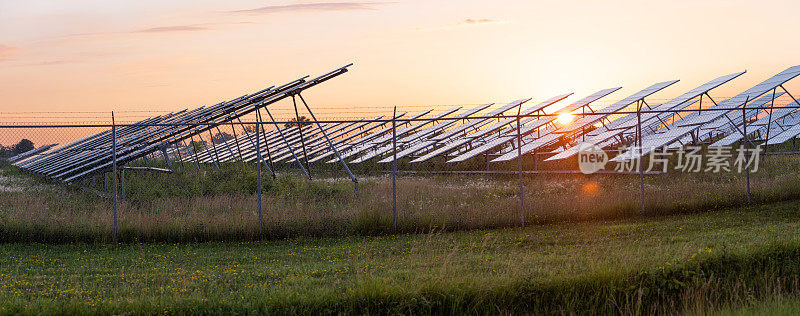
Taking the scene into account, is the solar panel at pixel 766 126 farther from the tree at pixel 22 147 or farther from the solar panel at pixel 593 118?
the tree at pixel 22 147

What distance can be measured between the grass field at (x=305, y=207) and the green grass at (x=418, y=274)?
1.53ft

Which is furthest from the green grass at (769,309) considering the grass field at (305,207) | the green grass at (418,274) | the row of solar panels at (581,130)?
the row of solar panels at (581,130)

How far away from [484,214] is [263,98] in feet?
24.0

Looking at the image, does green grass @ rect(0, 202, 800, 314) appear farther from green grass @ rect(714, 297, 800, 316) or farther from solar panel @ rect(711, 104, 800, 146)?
solar panel @ rect(711, 104, 800, 146)

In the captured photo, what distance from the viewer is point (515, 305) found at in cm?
724

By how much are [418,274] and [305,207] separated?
567 cm

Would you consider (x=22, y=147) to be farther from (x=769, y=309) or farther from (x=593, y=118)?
(x=769, y=309)

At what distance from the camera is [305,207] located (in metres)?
12.9

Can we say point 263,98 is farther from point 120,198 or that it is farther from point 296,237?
point 296,237

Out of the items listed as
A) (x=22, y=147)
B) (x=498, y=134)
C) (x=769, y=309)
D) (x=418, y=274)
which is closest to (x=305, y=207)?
(x=418, y=274)

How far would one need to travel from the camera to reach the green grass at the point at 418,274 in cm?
685

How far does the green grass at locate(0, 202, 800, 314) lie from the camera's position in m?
6.85

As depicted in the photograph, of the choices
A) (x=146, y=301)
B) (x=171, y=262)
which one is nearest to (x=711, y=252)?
(x=146, y=301)

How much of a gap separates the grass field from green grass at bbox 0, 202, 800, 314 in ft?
1.53
